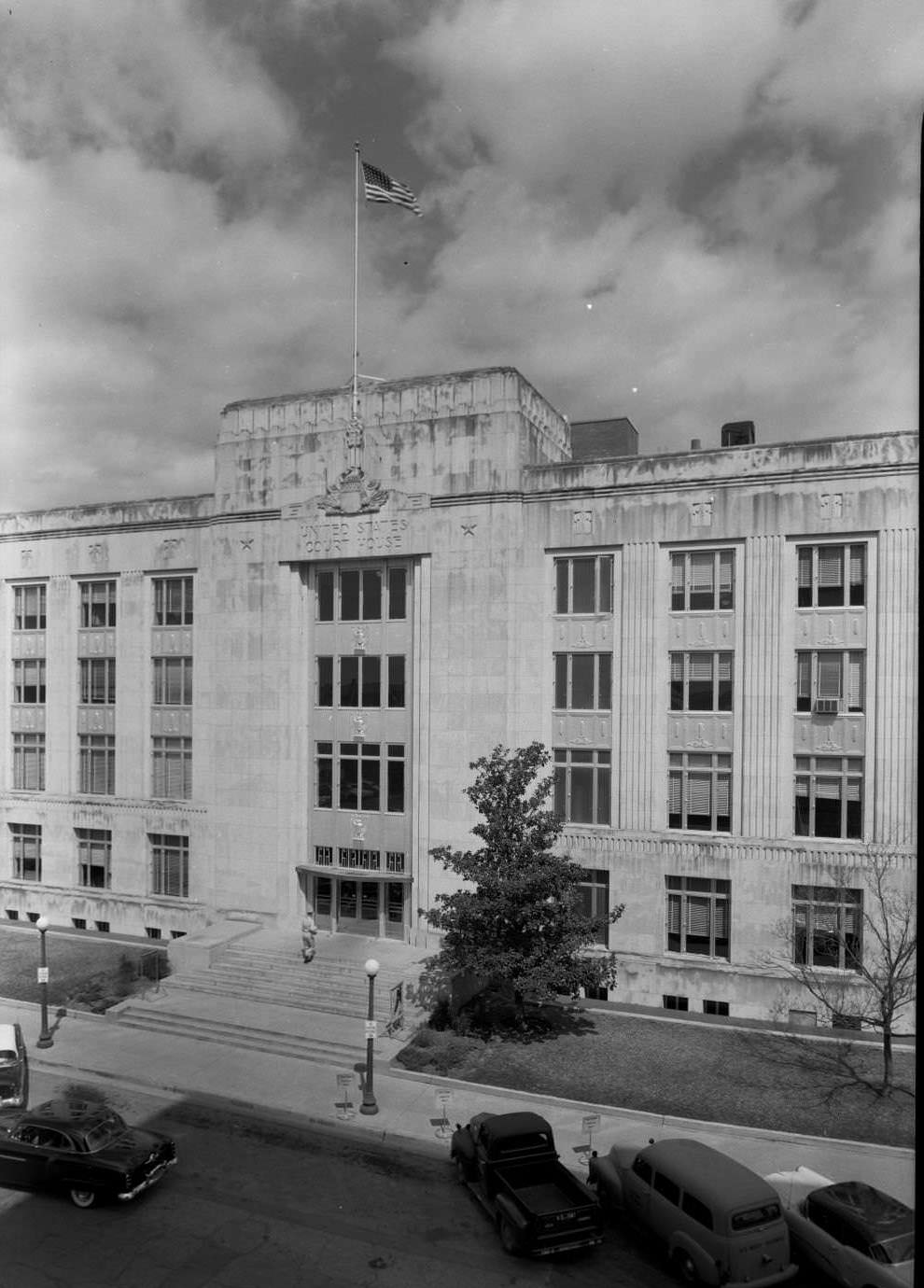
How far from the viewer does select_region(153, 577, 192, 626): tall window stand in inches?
1473

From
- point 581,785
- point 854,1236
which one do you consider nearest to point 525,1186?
point 854,1236

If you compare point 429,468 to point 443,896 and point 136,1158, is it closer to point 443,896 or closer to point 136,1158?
point 443,896

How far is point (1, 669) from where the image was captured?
1613 inches

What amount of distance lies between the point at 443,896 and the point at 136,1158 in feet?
36.6

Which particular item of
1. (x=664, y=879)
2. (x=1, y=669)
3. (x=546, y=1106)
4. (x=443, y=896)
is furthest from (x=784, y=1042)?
(x=1, y=669)

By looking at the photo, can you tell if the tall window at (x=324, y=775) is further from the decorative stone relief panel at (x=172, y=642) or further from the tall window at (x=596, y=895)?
the tall window at (x=596, y=895)

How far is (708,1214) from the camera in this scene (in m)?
15.0

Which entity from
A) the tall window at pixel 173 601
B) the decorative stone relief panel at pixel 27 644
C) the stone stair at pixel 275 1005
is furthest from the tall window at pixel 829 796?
the decorative stone relief panel at pixel 27 644

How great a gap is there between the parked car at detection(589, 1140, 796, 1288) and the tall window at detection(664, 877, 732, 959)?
1297cm

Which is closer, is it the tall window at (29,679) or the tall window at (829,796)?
the tall window at (829,796)

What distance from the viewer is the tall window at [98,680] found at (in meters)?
38.8

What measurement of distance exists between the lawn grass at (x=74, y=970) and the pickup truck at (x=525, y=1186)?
1529cm

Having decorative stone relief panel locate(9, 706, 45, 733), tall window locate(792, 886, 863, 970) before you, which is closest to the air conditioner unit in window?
tall window locate(792, 886, 863, 970)

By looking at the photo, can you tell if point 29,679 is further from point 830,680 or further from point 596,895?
point 830,680
